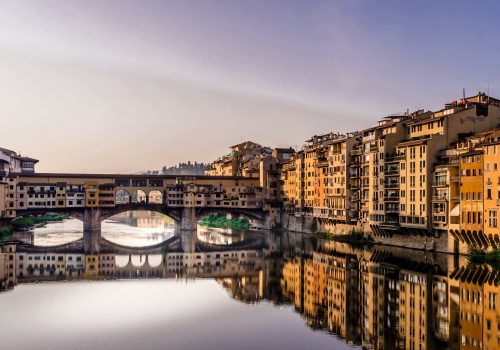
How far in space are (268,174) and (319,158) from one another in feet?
48.1

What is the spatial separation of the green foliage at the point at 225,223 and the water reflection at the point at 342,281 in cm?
2704

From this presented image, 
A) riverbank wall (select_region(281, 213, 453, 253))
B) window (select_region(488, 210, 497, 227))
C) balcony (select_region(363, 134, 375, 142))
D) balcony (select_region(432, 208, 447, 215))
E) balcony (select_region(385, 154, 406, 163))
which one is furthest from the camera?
balcony (select_region(363, 134, 375, 142))

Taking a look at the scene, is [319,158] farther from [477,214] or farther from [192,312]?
[192,312]

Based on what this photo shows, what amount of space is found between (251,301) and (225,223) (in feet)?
188

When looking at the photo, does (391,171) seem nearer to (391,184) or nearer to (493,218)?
(391,184)

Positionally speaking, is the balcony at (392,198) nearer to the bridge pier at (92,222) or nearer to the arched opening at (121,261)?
the arched opening at (121,261)

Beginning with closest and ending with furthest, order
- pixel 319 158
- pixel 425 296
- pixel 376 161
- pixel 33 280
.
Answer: pixel 425 296 < pixel 33 280 < pixel 376 161 < pixel 319 158

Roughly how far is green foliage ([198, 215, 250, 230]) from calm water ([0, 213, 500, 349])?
1329 inches

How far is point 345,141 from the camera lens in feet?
193

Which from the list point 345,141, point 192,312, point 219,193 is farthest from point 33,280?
point 219,193

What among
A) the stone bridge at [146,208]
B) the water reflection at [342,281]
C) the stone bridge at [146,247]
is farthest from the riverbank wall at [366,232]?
the stone bridge at [146,247]

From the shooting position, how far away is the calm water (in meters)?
23.1

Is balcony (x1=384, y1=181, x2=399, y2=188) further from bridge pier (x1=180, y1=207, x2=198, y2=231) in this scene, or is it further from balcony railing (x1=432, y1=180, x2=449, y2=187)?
bridge pier (x1=180, y1=207, x2=198, y2=231)

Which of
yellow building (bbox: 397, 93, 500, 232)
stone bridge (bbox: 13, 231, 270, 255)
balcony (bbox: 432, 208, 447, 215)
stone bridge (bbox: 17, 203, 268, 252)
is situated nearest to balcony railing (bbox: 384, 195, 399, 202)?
yellow building (bbox: 397, 93, 500, 232)
